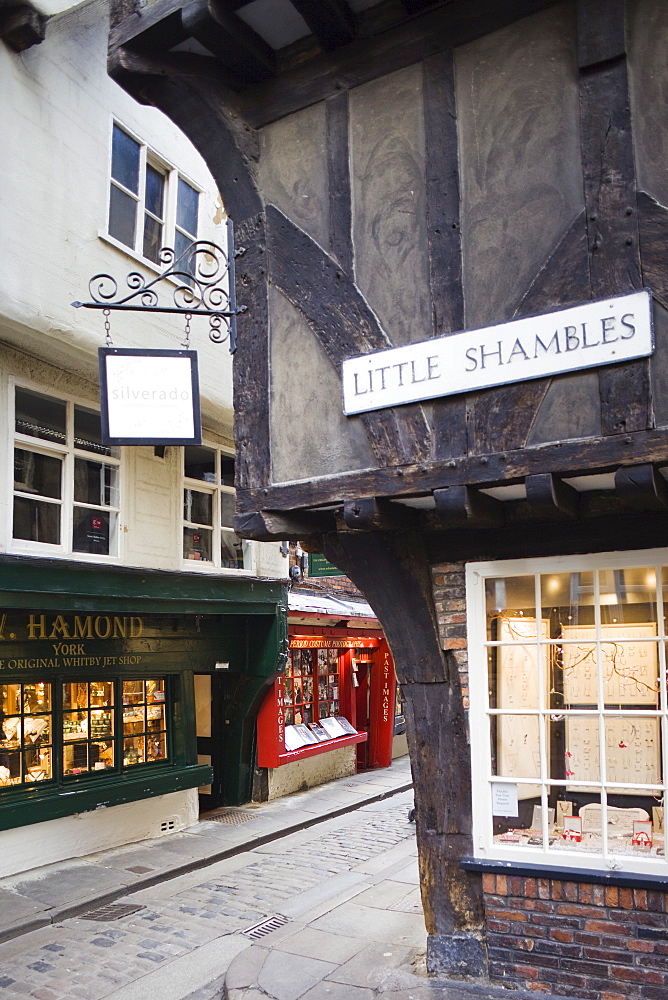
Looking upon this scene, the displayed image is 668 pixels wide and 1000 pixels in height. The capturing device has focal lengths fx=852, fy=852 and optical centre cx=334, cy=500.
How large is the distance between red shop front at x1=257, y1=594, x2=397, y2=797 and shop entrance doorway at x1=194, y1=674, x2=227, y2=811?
23.7 inches

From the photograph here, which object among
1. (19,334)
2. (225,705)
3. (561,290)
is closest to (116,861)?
(225,705)

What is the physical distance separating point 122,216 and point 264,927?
7730 mm

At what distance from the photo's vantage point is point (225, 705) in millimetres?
12617

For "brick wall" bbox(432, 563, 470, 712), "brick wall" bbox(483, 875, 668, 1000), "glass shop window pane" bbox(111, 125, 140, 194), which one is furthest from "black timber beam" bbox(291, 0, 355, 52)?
"brick wall" bbox(483, 875, 668, 1000)

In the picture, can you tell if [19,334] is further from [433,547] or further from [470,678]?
[470,678]

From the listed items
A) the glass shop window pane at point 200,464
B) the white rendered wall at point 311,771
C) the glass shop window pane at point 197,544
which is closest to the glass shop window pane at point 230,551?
the glass shop window pane at point 197,544

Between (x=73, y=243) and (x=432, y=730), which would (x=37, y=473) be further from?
(x=432, y=730)

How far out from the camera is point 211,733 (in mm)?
12703

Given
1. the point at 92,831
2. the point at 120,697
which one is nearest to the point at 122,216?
the point at 120,697

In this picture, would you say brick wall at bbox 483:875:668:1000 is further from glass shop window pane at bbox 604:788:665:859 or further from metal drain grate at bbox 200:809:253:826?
metal drain grate at bbox 200:809:253:826

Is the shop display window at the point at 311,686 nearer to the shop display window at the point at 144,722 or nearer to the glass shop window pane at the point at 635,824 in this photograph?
the shop display window at the point at 144,722

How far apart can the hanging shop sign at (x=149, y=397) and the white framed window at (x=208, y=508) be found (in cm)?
467

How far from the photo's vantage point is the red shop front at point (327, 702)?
42.4 ft

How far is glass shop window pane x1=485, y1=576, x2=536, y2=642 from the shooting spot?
5.63 m
